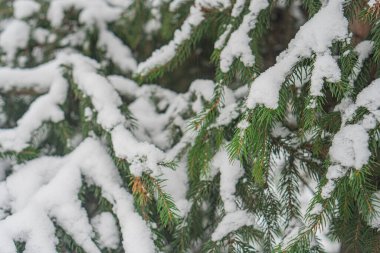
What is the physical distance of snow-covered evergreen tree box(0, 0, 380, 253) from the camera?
1.31m

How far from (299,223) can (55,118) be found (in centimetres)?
133

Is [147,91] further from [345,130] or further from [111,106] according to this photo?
[345,130]

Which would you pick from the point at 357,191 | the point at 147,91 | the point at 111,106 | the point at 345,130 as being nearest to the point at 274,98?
the point at 345,130

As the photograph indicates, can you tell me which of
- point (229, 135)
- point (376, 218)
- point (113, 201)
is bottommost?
point (113, 201)

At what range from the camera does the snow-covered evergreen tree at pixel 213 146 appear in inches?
51.7

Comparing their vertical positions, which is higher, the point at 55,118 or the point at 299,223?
the point at 299,223

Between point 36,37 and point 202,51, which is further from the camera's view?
point 202,51

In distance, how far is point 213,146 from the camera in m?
1.76

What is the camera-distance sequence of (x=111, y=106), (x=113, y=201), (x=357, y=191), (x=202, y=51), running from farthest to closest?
1. (x=202, y=51)
2. (x=111, y=106)
3. (x=113, y=201)
4. (x=357, y=191)

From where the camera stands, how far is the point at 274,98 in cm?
131

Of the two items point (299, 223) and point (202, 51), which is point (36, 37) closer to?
point (202, 51)

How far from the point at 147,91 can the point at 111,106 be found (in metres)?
0.46

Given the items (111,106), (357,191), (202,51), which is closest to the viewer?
(357,191)

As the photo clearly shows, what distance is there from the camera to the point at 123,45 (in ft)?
8.36
